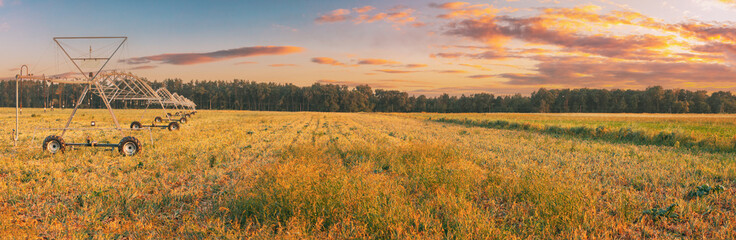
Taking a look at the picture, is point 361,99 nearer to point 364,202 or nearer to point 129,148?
point 129,148

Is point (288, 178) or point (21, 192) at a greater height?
point (288, 178)

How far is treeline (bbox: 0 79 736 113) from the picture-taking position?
15012 cm

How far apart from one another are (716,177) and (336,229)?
1116 centimetres

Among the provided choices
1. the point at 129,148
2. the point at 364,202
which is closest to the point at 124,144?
the point at 129,148

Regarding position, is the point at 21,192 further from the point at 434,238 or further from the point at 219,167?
the point at 434,238

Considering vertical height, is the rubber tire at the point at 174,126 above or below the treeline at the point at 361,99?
below

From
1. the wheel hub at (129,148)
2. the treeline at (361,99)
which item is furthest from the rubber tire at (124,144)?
the treeline at (361,99)

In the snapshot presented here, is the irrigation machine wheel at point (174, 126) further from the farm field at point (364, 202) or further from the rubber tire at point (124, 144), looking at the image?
the farm field at point (364, 202)

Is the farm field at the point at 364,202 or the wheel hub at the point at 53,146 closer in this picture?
the farm field at the point at 364,202

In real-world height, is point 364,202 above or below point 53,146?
above

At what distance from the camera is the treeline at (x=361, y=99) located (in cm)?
15012

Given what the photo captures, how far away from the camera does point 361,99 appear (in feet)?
589

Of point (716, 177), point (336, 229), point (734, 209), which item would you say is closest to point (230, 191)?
point (336, 229)

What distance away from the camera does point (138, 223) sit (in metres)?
6.10
